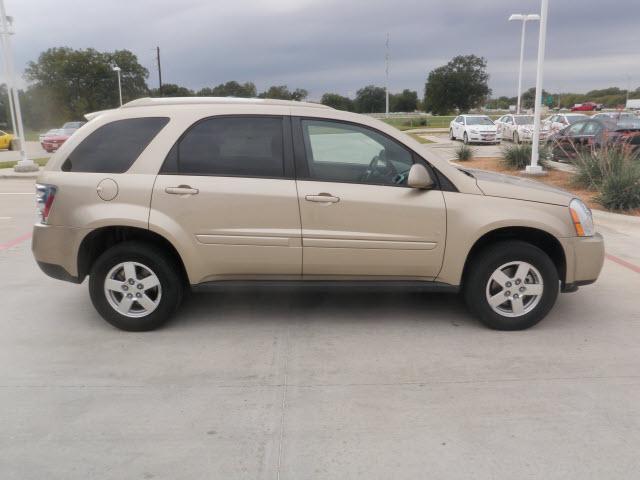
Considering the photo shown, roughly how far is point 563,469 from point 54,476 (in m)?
2.53

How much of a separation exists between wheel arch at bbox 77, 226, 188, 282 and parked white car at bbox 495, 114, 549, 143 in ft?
68.0

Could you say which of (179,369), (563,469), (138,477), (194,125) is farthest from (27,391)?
(563,469)

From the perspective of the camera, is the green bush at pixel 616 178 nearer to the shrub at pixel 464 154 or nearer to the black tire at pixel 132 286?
the shrub at pixel 464 154

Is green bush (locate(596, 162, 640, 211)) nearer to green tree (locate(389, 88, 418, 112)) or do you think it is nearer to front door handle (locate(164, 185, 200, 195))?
front door handle (locate(164, 185, 200, 195))

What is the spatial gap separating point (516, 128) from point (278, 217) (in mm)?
25346

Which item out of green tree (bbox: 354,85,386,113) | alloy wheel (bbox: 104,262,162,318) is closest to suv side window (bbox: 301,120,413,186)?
alloy wheel (bbox: 104,262,162,318)

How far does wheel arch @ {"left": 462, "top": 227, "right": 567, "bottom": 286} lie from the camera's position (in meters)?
4.50

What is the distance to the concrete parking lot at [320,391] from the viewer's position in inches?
112

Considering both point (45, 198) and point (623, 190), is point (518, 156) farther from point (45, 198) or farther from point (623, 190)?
point (45, 198)

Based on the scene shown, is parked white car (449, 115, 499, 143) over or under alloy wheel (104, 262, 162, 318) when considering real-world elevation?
over

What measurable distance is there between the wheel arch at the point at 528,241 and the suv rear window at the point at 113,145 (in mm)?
2733

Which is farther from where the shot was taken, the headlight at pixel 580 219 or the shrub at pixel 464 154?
the shrub at pixel 464 154

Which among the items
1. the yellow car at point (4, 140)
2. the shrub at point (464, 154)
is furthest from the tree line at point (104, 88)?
the shrub at point (464, 154)

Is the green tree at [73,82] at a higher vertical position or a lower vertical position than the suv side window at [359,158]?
higher
